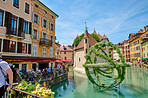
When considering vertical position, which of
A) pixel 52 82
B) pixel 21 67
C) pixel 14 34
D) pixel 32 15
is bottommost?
pixel 52 82

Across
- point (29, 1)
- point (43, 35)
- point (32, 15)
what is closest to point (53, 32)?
point (43, 35)

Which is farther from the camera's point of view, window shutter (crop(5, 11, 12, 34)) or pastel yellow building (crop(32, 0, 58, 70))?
pastel yellow building (crop(32, 0, 58, 70))

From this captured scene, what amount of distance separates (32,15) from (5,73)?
15724 mm

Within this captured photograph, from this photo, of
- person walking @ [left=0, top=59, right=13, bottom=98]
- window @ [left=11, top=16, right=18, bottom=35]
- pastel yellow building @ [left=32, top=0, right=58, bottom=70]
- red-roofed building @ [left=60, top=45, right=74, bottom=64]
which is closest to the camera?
person walking @ [left=0, top=59, right=13, bottom=98]

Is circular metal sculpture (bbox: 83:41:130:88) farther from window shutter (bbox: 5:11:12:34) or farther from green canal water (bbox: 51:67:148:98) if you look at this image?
window shutter (bbox: 5:11:12:34)

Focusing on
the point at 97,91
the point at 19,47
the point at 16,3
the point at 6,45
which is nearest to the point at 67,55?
the point at 19,47

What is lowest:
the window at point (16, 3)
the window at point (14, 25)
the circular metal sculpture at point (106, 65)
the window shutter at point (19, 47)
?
the circular metal sculpture at point (106, 65)

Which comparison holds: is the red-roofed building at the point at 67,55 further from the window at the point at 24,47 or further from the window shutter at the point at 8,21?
the window shutter at the point at 8,21

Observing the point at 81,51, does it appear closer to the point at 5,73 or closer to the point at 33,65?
the point at 33,65

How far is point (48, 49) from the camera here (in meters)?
19.7

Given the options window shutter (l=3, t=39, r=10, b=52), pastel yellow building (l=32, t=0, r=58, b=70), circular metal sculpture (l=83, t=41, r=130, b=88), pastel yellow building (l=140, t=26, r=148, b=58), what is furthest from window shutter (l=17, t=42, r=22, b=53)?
pastel yellow building (l=140, t=26, r=148, b=58)

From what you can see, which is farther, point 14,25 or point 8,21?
point 14,25

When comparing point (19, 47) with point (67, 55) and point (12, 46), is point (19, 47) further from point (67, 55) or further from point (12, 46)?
point (67, 55)

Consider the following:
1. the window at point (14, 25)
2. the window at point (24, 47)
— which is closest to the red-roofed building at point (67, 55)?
the window at point (24, 47)
